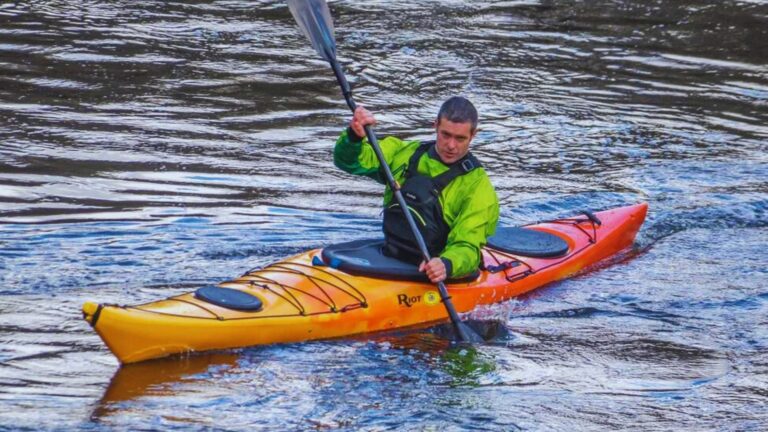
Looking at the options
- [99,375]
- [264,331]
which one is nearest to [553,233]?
[264,331]

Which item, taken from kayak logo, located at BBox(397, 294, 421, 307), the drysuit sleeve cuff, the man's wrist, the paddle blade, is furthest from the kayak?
the paddle blade

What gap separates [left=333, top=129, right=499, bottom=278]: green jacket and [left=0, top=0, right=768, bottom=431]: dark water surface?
0.51 meters

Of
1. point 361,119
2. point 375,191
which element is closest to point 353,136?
point 361,119

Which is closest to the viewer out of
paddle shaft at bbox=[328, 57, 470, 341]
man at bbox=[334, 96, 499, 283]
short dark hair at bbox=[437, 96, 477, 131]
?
short dark hair at bbox=[437, 96, 477, 131]

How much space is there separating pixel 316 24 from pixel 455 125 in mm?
1445

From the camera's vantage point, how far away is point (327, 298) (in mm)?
6812

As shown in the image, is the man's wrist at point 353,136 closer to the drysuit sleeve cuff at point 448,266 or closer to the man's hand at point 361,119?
the man's hand at point 361,119

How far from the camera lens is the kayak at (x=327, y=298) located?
613 cm

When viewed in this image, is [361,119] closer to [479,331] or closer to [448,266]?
[448,266]

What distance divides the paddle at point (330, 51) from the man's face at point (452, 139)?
318 mm

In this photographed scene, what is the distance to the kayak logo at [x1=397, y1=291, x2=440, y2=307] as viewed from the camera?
7062mm

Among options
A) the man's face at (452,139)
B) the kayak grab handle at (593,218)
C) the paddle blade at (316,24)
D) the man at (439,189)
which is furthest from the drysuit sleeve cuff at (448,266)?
the kayak grab handle at (593,218)

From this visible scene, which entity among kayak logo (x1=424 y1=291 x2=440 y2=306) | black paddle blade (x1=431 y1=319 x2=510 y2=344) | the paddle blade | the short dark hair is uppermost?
the paddle blade

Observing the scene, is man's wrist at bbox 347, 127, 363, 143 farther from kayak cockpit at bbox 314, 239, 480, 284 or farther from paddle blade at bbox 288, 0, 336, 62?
paddle blade at bbox 288, 0, 336, 62
